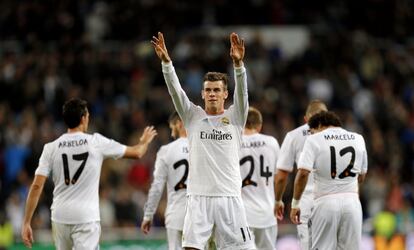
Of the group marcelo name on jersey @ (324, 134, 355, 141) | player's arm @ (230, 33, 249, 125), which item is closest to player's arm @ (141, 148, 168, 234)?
marcelo name on jersey @ (324, 134, 355, 141)

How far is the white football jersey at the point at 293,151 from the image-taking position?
14781 millimetres

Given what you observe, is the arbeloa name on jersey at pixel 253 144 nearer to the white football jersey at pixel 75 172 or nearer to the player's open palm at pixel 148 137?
the player's open palm at pixel 148 137

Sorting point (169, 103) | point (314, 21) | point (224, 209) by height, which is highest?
point (314, 21)

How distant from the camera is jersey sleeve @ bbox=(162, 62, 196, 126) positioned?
1222 centimetres

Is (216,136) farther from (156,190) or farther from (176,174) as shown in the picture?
(156,190)

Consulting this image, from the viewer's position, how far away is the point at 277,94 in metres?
26.0

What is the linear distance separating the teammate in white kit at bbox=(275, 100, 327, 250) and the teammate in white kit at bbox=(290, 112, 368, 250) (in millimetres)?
794

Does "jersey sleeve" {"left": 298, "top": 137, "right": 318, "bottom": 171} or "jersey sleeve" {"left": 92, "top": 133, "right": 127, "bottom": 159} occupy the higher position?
"jersey sleeve" {"left": 92, "top": 133, "right": 127, "bottom": 159}

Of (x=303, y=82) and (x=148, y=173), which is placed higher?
(x=303, y=82)

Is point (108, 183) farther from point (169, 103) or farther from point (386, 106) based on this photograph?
point (386, 106)

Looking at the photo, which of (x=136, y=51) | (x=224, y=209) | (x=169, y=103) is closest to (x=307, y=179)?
(x=224, y=209)

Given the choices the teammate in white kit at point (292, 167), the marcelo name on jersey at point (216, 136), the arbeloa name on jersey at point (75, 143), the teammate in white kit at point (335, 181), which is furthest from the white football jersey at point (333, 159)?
the arbeloa name on jersey at point (75, 143)

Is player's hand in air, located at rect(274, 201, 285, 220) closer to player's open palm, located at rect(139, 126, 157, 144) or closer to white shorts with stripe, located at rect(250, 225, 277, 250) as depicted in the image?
white shorts with stripe, located at rect(250, 225, 277, 250)

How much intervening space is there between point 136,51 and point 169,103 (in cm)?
229
